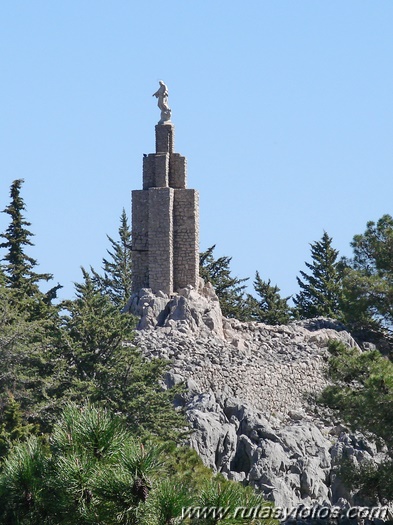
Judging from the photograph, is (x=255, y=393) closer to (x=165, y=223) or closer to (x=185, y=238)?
(x=185, y=238)

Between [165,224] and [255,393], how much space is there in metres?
5.15

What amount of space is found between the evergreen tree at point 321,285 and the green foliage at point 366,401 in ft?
78.2

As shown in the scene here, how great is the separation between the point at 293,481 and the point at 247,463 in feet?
5.24

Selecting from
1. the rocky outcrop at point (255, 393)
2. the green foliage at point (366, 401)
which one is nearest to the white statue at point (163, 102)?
the rocky outcrop at point (255, 393)

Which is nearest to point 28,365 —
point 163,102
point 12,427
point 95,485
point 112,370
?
point 112,370

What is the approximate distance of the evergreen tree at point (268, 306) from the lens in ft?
185

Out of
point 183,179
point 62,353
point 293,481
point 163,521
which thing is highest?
point 183,179

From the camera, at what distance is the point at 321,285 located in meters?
60.1

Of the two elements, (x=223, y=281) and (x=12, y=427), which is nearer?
(x=12, y=427)

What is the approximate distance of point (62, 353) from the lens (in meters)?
39.2

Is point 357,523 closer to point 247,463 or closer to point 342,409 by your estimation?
point 342,409

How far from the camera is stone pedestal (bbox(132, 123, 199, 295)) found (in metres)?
44.7

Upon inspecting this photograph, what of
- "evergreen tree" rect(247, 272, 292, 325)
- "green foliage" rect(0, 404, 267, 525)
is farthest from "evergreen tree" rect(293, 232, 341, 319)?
"green foliage" rect(0, 404, 267, 525)

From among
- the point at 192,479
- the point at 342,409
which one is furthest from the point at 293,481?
the point at 192,479
